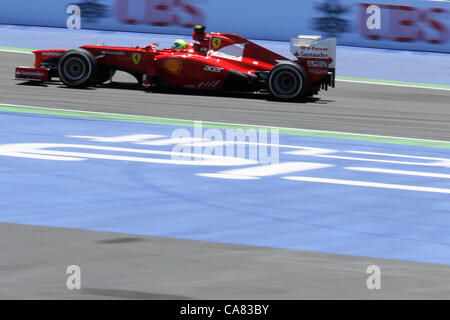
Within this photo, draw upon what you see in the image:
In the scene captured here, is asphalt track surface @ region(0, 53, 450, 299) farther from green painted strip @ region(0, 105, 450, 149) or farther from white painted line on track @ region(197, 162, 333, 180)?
green painted strip @ region(0, 105, 450, 149)

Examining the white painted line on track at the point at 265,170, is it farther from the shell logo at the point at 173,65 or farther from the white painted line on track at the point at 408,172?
the shell logo at the point at 173,65

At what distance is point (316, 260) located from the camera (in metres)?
6.74

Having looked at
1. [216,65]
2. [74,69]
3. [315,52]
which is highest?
[315,52]

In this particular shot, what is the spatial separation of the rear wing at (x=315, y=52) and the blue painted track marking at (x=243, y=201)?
13.8 ft

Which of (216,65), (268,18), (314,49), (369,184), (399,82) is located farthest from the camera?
(268,18)

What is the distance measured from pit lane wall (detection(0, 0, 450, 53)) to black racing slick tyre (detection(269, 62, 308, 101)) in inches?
393

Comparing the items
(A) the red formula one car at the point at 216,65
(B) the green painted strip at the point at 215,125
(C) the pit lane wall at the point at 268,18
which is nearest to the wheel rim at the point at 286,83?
(A) the red formula one car at the point at 216,65

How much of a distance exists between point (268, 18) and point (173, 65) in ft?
36.7

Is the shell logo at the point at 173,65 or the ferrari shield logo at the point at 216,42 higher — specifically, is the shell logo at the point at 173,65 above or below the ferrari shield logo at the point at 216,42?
below

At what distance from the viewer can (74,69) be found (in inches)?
659

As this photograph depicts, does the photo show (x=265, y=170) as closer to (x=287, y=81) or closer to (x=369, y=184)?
(x=369, y=184)

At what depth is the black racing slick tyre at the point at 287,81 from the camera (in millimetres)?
15992

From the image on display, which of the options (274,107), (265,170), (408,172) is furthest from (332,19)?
(265,170)
